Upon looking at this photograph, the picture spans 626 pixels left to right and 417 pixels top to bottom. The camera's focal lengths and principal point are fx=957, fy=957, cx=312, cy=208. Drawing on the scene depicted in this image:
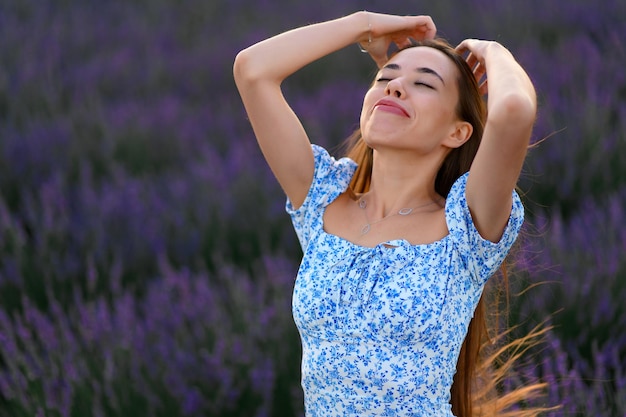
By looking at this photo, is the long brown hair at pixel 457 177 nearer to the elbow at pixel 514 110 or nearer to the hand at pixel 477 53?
the hand at pixel 477 53

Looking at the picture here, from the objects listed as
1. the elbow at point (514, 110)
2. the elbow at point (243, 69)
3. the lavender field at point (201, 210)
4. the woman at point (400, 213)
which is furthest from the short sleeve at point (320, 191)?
the lavender field at point (201, 210)

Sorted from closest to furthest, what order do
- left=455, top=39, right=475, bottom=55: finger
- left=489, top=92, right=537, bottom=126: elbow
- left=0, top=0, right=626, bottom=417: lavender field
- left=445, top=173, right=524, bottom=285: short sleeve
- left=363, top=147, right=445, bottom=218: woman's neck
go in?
left=489, top=92, right=537, bottom=126: elbow, left=445, top=173, right=524, bottom=285: short sleeve, left=363, top=147, right=445, bottom=218: woman's neck, left=455, top=39, right=475, bottom=55: finger, left=0, top=0, right=626, bottom=417: lavender field

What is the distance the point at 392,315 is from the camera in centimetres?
185

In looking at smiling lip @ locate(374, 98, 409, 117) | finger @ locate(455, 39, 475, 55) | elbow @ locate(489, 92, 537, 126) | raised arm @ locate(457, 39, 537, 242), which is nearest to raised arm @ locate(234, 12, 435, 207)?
finger @ locate(455, 39, 475, 55)

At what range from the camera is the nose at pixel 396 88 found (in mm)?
1967

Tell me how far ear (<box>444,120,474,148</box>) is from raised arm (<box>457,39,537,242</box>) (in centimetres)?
15

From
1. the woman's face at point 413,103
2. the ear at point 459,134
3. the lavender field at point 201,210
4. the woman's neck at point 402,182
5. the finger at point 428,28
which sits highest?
the finger at point 428,28

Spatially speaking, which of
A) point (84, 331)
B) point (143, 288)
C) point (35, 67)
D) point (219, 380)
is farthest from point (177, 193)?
point (35, 67)

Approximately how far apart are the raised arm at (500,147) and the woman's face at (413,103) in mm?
118

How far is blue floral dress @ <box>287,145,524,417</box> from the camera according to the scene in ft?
6.11

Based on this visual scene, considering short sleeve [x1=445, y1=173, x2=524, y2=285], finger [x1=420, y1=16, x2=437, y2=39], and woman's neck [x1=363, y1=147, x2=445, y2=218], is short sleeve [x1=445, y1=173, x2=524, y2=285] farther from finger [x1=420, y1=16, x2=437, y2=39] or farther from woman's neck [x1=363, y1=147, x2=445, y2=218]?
finger [x1=420, y1=16, x2=437, y2=39]

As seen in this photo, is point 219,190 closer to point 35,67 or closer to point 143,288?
point 143,288

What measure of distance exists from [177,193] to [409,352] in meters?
2.25

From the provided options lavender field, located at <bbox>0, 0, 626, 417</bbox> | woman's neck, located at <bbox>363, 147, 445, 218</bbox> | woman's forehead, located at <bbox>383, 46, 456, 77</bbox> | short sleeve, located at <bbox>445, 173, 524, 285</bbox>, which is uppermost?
woman's forehead, located at <bbox>383, 46, 456, 77</bbox>
